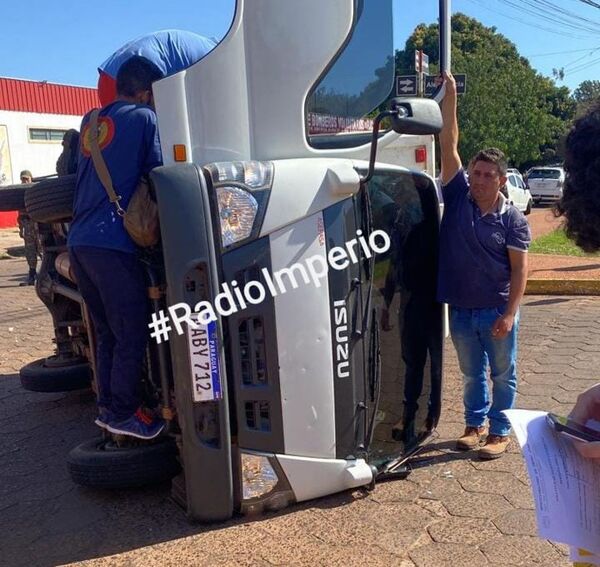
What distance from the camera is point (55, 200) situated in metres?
3.43

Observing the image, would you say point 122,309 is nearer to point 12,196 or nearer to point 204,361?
point 204,361

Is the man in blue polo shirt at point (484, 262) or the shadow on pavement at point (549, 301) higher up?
the man in blue polo shirt at point (484, 262)

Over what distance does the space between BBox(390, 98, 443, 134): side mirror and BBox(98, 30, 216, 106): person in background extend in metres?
0.92

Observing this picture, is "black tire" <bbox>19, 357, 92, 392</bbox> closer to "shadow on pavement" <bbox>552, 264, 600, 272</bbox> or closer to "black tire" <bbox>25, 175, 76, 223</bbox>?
"black tire" <bbox>25, 175, 76, 223</bbox>

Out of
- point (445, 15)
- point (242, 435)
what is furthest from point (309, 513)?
point (445, 15)

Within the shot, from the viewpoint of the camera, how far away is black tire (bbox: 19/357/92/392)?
4.34 m

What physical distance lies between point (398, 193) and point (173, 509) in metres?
1.91

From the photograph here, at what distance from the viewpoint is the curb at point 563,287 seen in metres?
8.29

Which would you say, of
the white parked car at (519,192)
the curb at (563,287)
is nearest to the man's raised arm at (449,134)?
the curb at (563,287)

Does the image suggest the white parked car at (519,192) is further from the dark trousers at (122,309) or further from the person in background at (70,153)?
the dark trousers at (122,309)

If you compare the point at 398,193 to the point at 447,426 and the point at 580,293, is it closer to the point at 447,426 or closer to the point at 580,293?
the point at 447,426

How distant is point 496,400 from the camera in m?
3.70

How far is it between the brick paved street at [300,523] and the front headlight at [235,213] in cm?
132

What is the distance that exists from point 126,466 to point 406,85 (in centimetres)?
232
